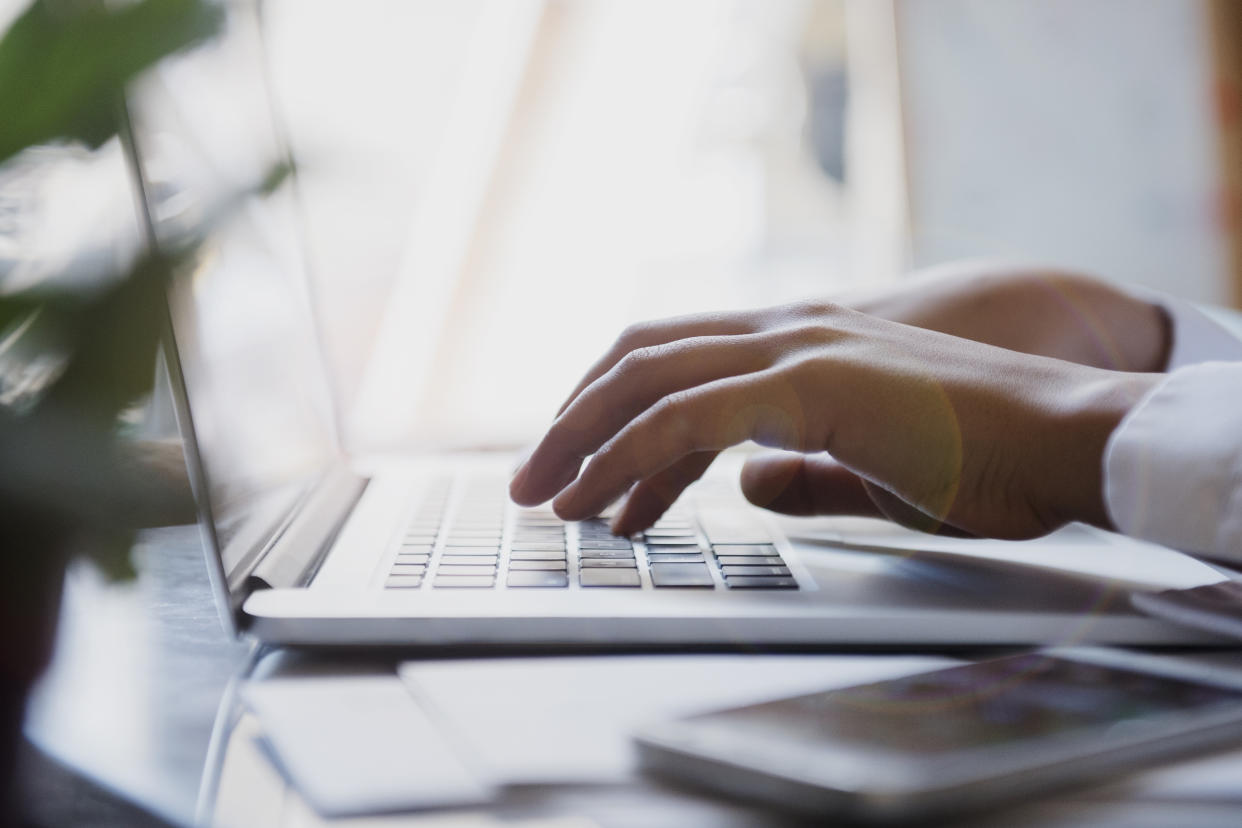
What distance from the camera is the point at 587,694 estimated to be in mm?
307

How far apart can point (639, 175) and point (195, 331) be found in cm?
225

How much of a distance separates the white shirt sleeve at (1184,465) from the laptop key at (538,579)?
0.24 m

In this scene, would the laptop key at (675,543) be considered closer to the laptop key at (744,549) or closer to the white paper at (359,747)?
the laptop key at (744,549)

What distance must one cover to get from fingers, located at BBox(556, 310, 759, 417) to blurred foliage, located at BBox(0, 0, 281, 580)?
31 cm

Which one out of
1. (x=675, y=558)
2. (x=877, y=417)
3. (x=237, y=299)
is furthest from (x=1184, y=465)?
(x=237, y=299)

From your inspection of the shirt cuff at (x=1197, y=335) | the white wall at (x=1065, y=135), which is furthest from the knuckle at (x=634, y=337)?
the white wall at (x=1065, y=135)

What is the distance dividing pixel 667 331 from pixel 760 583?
0.16 meters

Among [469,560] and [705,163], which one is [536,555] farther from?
[705,163]

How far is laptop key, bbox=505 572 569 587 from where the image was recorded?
40cm

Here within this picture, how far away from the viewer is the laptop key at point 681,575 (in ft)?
1.33

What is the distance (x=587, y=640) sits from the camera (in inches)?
13.8

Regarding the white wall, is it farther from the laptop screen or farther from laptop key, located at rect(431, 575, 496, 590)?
laptop key, located at rect(431, 575, 496, 590)

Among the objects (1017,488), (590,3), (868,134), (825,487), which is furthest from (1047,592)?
(590,3)

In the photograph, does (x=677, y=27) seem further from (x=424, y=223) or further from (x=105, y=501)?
(x=105, y=501)
